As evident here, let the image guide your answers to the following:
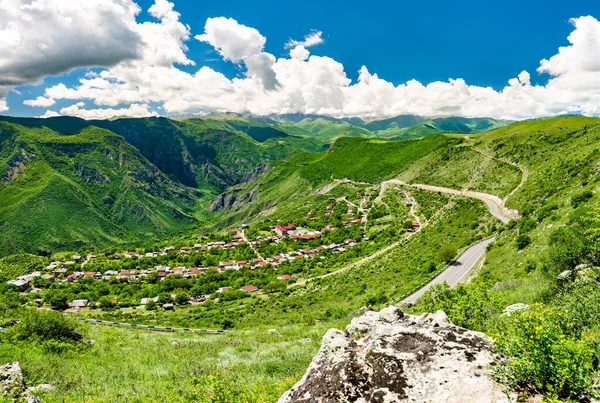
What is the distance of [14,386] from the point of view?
33.3 feet

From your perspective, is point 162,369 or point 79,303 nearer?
point 162,369

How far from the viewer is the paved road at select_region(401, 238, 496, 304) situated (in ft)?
125

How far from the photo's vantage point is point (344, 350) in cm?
762

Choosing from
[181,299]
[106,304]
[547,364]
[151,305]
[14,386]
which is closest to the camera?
[547,364]

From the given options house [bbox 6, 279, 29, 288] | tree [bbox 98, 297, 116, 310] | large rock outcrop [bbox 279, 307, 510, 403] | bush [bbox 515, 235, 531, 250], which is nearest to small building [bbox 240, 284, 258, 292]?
tree [bbox 98, 297, 116, 310]

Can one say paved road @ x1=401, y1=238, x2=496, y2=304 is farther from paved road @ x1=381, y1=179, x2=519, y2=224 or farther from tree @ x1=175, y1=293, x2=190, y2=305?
tree @ x1=175, y1=293, x2=190, y2=305

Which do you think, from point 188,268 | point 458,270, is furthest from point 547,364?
point 188,268

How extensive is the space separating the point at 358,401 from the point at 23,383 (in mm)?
12084

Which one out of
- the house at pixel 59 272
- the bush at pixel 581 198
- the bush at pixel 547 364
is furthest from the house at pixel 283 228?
the bush at pixel 547 364

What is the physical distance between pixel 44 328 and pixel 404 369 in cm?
2171

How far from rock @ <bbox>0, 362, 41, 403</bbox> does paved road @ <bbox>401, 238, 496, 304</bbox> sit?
33576 millimetres

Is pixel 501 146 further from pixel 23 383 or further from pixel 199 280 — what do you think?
pixel 23 383

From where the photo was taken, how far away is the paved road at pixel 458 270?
125ft

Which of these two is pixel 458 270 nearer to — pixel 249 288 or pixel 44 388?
pixel 44 388
